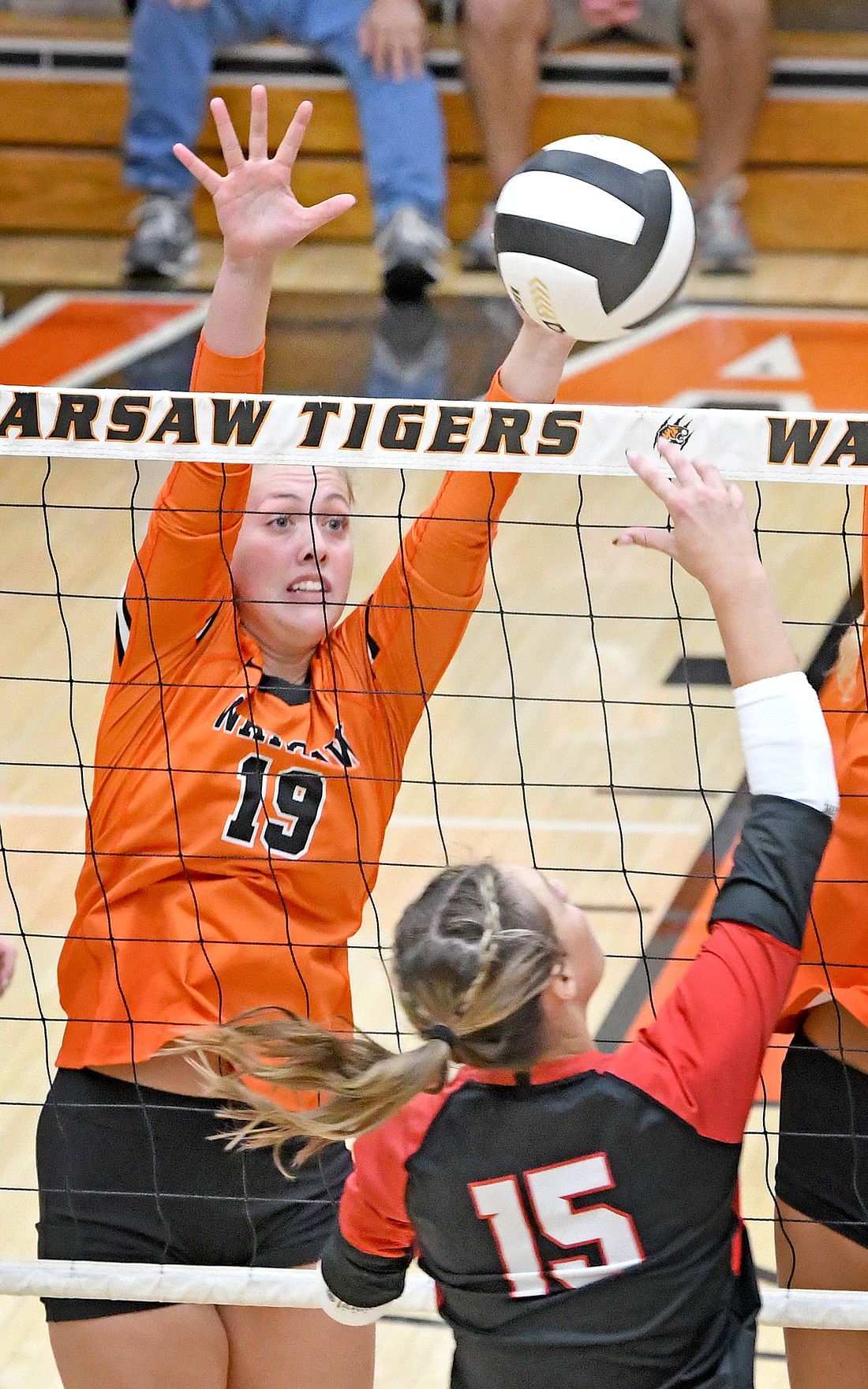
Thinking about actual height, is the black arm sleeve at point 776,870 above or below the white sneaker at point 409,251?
above

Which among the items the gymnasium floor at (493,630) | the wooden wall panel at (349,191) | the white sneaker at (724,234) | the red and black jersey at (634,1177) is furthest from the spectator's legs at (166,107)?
the red and black jersey at (634,1177)

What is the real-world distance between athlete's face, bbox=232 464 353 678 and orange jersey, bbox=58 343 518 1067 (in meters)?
0.06

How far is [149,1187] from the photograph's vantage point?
247 centimetres

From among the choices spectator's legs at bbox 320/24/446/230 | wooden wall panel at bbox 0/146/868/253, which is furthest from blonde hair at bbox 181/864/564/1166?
wooden wall panel at bbox 0/146/868/253

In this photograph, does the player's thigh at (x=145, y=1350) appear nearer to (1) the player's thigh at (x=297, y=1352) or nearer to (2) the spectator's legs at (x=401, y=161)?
(1) the player's thigh at (x=297, y=1352)

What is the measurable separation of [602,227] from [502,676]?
2.63 m

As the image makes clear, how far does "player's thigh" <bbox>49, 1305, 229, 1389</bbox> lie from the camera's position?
2.38 m

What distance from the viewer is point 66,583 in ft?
19.2

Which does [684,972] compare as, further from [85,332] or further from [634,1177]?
[85,332]

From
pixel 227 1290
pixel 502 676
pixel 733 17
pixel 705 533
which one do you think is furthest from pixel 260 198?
pixel 733 17

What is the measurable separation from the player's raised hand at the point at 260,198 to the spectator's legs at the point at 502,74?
5.54m

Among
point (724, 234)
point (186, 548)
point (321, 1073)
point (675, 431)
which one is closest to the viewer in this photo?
point (321, 1073)

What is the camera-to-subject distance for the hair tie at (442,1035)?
1818 mm

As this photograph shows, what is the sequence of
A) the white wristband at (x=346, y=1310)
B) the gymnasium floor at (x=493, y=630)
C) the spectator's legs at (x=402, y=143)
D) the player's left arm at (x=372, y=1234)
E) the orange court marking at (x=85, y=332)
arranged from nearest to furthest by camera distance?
the player's left arm at (x=372, y=1234) < the white wristband at (x=346, y=1310) < the gymnasium floor at (x=493, y=630) < the orange court marking at (x=85, y=332) < the spectator's legs at (x=402, y=143)
